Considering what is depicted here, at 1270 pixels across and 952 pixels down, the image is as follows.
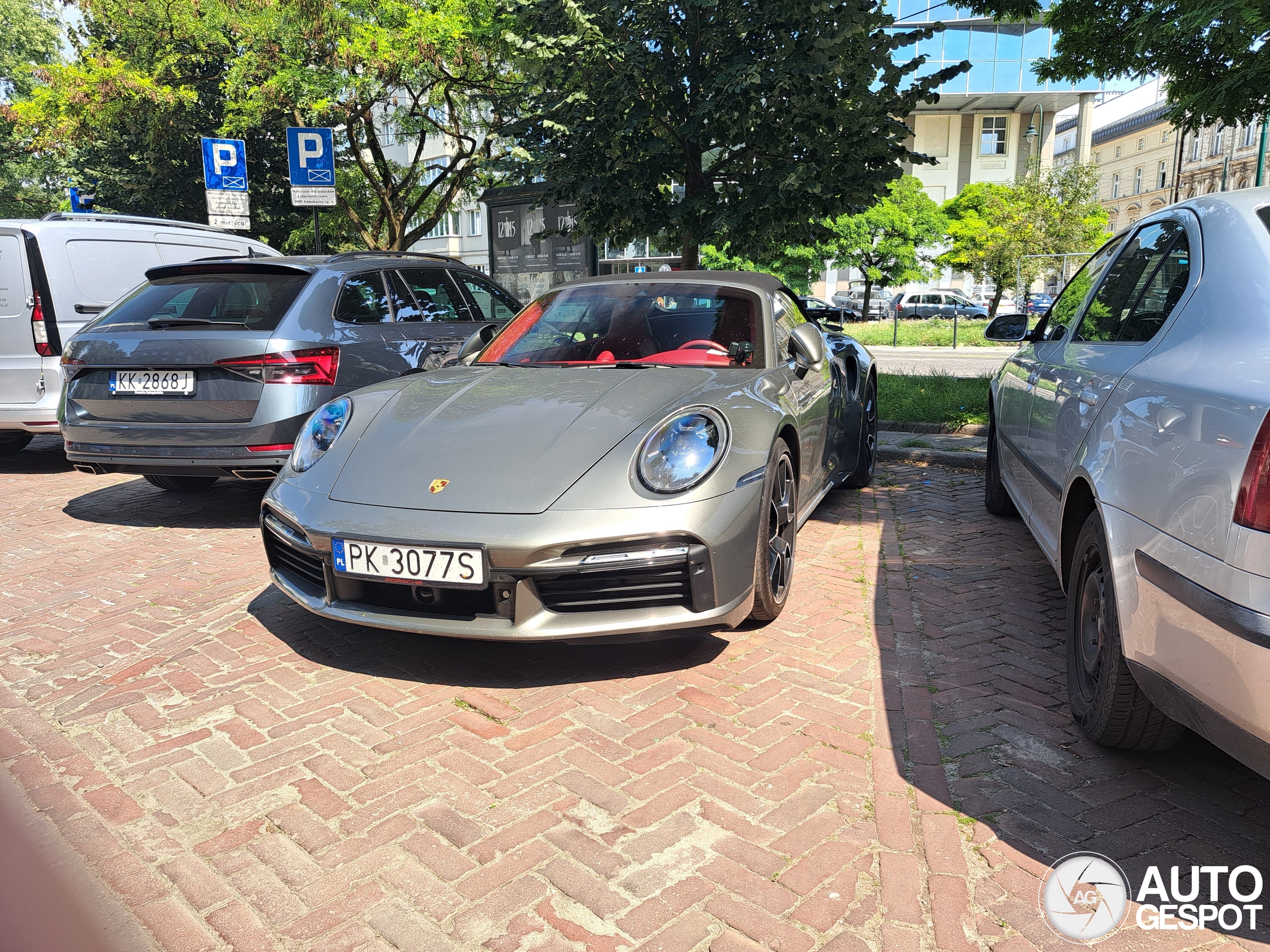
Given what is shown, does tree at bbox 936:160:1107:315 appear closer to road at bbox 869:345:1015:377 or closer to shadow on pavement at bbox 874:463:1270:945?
road at bbox 869:345:1015:377

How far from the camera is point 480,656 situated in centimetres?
351

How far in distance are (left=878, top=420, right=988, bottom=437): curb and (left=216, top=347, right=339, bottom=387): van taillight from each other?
5408 millimetres

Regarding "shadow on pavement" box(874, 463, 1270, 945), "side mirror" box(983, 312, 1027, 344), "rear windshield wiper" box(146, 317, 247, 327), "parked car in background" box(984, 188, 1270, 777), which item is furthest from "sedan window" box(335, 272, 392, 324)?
"parked car in background" box(984, 188, 1270, 777)

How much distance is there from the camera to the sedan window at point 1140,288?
2867 millimetres

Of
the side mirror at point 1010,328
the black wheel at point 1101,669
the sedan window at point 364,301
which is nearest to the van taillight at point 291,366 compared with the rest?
the sedan window at point 364,301

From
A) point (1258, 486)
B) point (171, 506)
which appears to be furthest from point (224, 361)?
point (1258, 486)

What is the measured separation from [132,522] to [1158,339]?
5471 millimetres

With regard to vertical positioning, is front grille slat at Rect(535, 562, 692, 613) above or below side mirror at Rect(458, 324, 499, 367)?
below

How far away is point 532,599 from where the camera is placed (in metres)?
3.00

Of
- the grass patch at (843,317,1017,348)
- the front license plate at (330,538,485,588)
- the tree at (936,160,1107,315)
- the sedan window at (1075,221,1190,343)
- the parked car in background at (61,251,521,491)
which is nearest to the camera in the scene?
the sedan window at (1075,221,1190,343)

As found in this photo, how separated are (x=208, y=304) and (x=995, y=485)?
4785mm

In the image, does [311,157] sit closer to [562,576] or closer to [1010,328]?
[1010,328]

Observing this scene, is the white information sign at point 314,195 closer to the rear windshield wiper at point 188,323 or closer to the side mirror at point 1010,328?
the rear windshield wiper at point 188,323

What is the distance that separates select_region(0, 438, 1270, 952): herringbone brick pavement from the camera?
2.10 m
